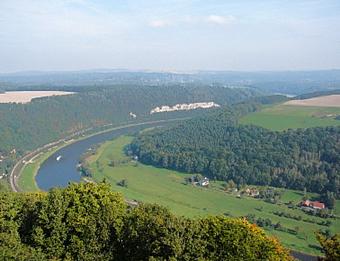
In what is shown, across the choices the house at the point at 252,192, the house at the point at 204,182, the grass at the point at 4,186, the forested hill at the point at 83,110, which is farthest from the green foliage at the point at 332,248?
the forested hill at the point at 83,110

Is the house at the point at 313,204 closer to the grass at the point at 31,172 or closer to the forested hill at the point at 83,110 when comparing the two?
the grass at the point at 31,172

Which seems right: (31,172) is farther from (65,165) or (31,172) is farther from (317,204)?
(317,204)

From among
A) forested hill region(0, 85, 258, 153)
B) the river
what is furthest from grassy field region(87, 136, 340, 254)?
forested hill region(0, 85, 258, 153)

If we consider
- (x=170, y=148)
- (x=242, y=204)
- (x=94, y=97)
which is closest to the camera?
(x=242, y=204)

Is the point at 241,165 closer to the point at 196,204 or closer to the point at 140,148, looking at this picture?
the point at 196,204

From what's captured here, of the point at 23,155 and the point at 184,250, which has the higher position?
the point at 184,250

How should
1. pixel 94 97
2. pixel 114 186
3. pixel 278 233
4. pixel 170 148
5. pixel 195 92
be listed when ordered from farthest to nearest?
pixel 195 92
pixel 94 97
pixel 170 148
pixel 114 186
pixel 278 233

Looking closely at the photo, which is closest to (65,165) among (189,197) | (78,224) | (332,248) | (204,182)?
(204,182)

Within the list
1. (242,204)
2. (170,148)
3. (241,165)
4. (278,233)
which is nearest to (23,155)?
(170,148)
